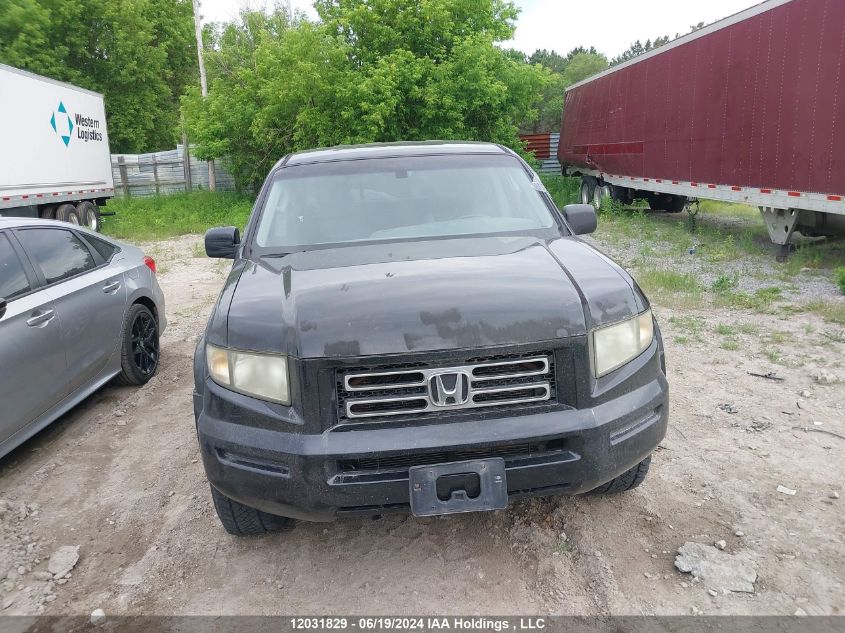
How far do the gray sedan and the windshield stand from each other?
161 centimetres

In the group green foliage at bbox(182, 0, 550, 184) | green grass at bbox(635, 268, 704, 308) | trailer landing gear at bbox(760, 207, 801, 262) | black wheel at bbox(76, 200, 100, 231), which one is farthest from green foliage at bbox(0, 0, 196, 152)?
trailer landing gear at bbox(760, 207, 801, 262)

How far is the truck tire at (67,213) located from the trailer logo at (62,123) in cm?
148

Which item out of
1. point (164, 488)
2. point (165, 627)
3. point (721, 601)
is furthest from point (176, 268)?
point (721, 601)

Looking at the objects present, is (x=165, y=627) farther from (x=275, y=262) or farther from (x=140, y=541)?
(x=275, y=262)

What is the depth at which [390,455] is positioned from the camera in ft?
7.73

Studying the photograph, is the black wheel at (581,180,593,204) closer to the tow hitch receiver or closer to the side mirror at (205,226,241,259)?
the side mirror at (205,226,241,259)

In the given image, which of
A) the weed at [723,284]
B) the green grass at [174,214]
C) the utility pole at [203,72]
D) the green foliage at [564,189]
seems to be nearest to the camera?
the weed at [723,284]

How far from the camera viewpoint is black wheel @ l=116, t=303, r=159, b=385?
5152 millimetres

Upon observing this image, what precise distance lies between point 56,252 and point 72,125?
13376mm

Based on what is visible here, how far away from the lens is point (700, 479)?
3477 mm

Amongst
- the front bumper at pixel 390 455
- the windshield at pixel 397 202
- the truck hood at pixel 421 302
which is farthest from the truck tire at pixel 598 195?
the front bumper at pixel 390 455

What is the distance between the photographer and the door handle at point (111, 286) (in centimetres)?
487

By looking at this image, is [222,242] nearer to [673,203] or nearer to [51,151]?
[51,151]

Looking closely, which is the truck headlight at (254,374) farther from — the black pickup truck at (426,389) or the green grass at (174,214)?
the green grass at (174,214)
